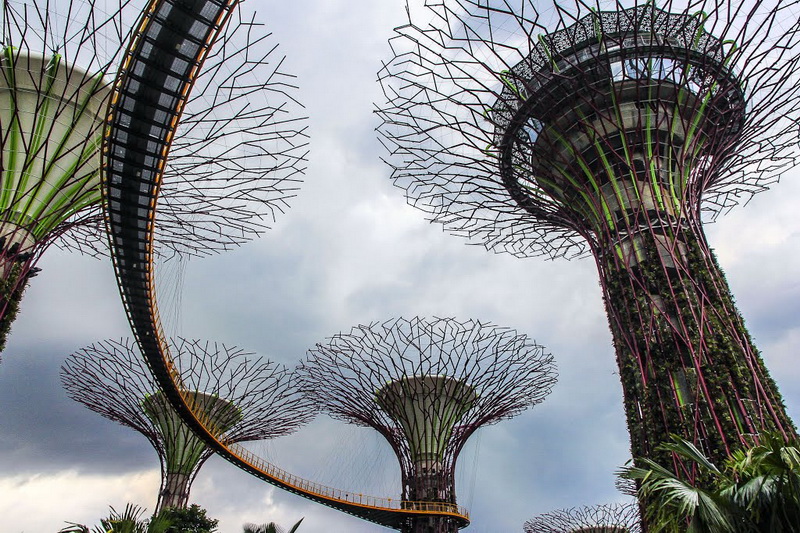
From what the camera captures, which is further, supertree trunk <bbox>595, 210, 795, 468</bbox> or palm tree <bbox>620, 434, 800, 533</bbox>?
supertree trunk <bbox>595, 210, 795, 468</bbox>

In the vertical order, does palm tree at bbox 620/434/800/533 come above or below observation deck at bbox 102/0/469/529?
below

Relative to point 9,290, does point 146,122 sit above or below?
above

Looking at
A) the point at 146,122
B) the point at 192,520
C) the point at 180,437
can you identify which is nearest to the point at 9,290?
the point at 146,122

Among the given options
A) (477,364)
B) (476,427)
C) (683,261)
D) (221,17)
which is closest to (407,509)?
(476,427)

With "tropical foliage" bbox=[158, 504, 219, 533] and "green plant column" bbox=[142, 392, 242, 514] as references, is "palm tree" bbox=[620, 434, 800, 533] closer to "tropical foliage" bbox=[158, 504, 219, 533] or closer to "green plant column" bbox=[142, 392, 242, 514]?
"tropical foliage" bbox=[158, 504, 219, 533]

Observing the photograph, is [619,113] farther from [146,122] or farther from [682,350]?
[146,122]

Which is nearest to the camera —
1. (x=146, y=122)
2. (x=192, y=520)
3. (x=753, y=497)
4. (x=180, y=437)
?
(x=753, y=497)

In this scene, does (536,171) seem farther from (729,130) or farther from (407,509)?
(407,509)

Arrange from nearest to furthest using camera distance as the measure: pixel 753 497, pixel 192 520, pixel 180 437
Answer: pixel 753 497
pixel 192 520
pixel 180 437

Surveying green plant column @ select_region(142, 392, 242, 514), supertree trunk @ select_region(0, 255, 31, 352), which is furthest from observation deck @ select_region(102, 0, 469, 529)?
green plant column @ select_region(142, 392, 242, 514)

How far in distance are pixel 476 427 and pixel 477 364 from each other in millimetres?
4139

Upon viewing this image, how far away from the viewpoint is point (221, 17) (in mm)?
13562

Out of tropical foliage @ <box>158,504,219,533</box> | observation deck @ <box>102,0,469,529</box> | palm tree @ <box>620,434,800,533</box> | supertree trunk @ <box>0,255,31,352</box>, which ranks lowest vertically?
palm tree @ <box>620,434,800,533</box>

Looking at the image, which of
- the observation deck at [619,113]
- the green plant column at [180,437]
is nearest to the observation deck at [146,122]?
the observation deck at [619,113]
